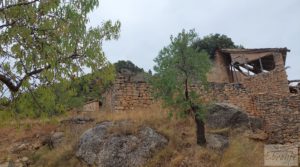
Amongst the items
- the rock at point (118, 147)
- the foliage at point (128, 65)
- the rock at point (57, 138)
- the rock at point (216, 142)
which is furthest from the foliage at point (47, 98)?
the foliage at point (128, 65)

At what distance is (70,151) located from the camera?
556 inches

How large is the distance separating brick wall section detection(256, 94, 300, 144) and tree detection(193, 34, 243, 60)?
1188 centimetres

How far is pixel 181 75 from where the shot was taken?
1430cm

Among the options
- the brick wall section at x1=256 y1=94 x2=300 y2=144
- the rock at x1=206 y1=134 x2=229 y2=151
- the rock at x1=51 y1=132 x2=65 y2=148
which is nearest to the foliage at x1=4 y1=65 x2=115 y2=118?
the rock at x1=206 y1=134 x2=229 y2=151

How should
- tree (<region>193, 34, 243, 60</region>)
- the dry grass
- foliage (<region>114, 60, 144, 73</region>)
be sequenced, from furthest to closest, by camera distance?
1. foliage (<region>114, 60, 144, 73</region>)
2. tree (<region>193, 34, 243, 60</region>)
3. the dry grass

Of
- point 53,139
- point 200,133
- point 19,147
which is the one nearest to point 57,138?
point 53,139

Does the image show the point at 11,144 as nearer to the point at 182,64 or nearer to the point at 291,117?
the point at 182,64

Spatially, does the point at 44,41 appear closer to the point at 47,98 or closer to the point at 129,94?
the point at 47,98

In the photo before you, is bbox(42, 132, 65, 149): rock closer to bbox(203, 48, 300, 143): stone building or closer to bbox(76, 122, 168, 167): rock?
bbox(76, 122, 168, 167): rock

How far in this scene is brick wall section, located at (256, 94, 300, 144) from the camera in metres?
16.0

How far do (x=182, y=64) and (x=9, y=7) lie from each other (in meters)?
8.02

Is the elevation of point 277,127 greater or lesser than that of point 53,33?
lesser

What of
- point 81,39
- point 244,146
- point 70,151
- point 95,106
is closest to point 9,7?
point 81,39

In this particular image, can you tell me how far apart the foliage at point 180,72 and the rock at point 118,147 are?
1.39 meters
